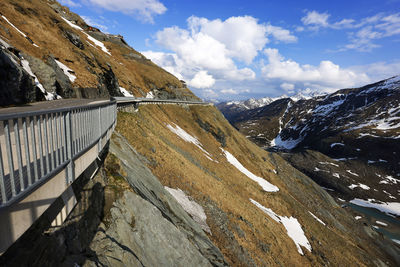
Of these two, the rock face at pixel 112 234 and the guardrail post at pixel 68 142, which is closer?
the rock face at pixel 112 234

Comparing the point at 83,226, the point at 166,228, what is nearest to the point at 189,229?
the point at 166,228

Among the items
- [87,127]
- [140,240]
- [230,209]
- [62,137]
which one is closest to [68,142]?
[62,137]

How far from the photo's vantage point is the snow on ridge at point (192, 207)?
16.0 m

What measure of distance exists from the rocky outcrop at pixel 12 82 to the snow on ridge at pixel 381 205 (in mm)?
153695

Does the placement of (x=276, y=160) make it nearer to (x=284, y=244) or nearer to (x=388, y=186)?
(x=284, y=244)

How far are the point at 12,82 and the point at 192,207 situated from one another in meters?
14.8

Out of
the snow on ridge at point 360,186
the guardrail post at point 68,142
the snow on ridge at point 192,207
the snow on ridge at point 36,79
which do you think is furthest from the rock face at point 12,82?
the snow on ridge at point 360,186

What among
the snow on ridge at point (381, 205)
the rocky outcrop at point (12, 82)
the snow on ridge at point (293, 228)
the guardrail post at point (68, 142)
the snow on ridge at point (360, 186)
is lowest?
the snow on ridge at point (381, 205)

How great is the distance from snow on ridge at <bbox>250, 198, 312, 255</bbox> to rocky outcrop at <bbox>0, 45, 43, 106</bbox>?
31569 mm

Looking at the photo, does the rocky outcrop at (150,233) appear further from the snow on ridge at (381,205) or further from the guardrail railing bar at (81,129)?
the snow on ridge at (381,205)

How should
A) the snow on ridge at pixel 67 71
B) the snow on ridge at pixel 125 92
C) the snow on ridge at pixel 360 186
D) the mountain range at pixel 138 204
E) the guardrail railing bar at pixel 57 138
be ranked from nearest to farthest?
the guardrail railing bar at pixel 57 138
the mountain range at pixel 138 204
the snow on ridge at pixel 67 71
the snow on ridge at pixel 125 92
the snow on ridge at pixel 360 186

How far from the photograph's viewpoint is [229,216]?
20.3 metres

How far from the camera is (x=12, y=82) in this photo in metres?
10.9

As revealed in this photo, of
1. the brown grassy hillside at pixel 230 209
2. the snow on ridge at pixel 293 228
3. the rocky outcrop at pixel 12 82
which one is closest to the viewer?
the rocky outcrop at pixel 12 82
